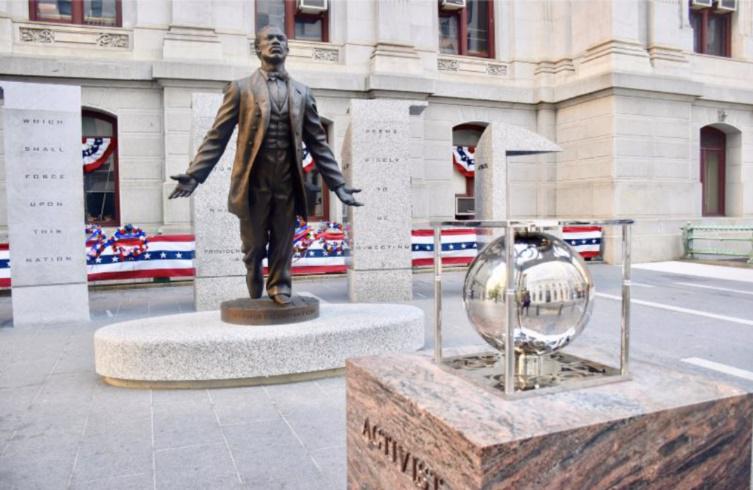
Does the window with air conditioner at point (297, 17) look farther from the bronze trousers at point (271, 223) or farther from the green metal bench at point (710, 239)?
the bronze trousers at point (271, 223)

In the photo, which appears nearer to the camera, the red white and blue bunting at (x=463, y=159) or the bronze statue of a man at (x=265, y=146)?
the bronze statue of a man at (x=265, y=146)

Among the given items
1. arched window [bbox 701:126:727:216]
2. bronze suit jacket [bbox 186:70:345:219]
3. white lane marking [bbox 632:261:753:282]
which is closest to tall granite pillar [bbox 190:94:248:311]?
bronze suit jacket [bbox 186:70:345:219]

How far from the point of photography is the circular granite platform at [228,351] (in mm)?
5254

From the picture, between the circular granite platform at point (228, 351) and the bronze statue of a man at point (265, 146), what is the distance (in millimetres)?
630

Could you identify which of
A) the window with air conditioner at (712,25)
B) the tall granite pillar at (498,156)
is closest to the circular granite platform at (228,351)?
the tall granite pillar at (498,156)

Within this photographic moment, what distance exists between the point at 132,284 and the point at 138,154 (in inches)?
148

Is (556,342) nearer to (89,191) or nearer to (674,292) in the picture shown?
(674,292)

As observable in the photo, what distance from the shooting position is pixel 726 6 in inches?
752

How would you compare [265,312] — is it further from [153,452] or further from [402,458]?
[402,458]

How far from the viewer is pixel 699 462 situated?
6.46 feet

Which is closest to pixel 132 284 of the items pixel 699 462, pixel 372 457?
pixel 372 457

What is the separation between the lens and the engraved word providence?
192cm

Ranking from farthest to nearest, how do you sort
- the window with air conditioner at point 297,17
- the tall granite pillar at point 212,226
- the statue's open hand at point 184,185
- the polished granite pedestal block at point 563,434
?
the window with air conditioner at point 297,17 → the tall granite pillar at point 212,226 → the statue's open hand at point 184,185 → the polished granite pedestal block at point 563,434

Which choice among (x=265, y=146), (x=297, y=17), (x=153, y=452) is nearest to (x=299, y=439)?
(x=153, y=452)
